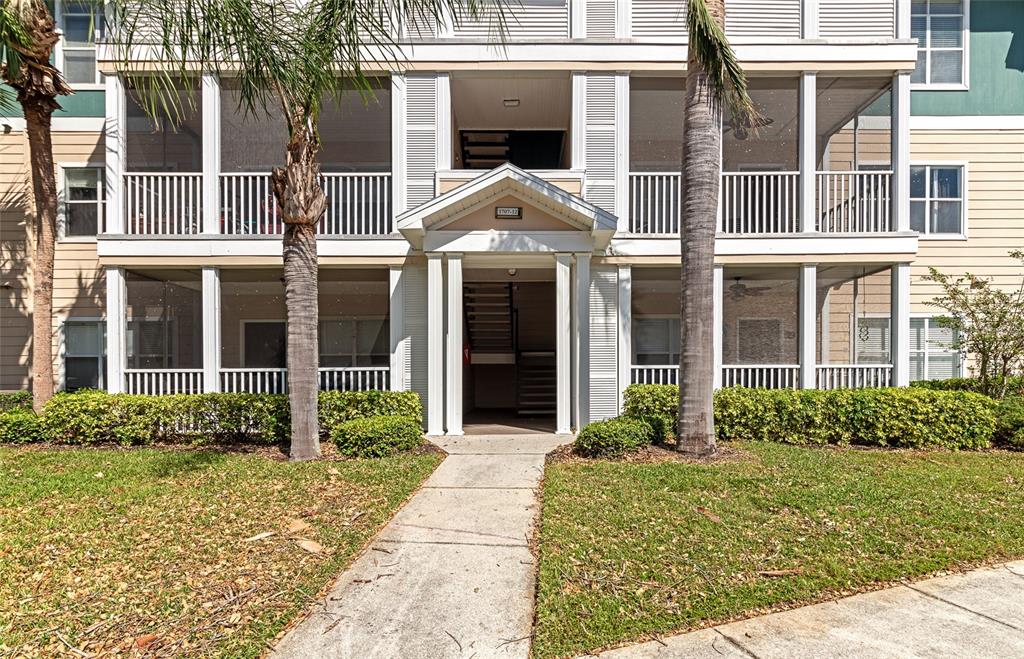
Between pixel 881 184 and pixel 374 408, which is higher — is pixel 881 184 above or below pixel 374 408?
above

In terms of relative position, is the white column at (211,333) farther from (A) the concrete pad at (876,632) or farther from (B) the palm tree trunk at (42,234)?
(A) the concrete pad at (876,632)

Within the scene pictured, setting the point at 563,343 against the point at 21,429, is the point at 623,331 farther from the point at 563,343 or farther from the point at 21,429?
the point at 21,429

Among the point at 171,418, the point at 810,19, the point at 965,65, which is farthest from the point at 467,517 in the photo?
the point at 965,65

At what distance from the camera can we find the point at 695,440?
7.15 m

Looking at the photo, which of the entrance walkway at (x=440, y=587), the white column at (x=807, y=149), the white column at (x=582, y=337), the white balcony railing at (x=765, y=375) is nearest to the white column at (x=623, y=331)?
the white column at (x=582, y=337)

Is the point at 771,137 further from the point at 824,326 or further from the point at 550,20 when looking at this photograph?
the point at 550,20

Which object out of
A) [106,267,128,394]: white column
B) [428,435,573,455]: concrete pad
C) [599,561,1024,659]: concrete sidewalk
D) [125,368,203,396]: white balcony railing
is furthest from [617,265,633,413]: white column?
[106,267,128,394]: white column

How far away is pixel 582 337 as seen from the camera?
9430 millimetres

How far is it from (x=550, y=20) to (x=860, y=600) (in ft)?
33.4

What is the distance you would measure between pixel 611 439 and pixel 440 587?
3.89 metres

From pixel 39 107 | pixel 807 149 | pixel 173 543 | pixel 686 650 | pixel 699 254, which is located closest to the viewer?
pixel 686 650

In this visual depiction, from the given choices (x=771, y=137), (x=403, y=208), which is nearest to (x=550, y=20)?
(x=403, y=208)

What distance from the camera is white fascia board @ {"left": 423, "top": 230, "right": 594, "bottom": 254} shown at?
363 inches

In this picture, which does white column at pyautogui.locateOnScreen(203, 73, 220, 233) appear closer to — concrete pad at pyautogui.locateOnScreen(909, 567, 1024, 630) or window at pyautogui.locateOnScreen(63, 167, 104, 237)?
window at pyautogui.locateOnScreen(63, 167, 104, 237)
